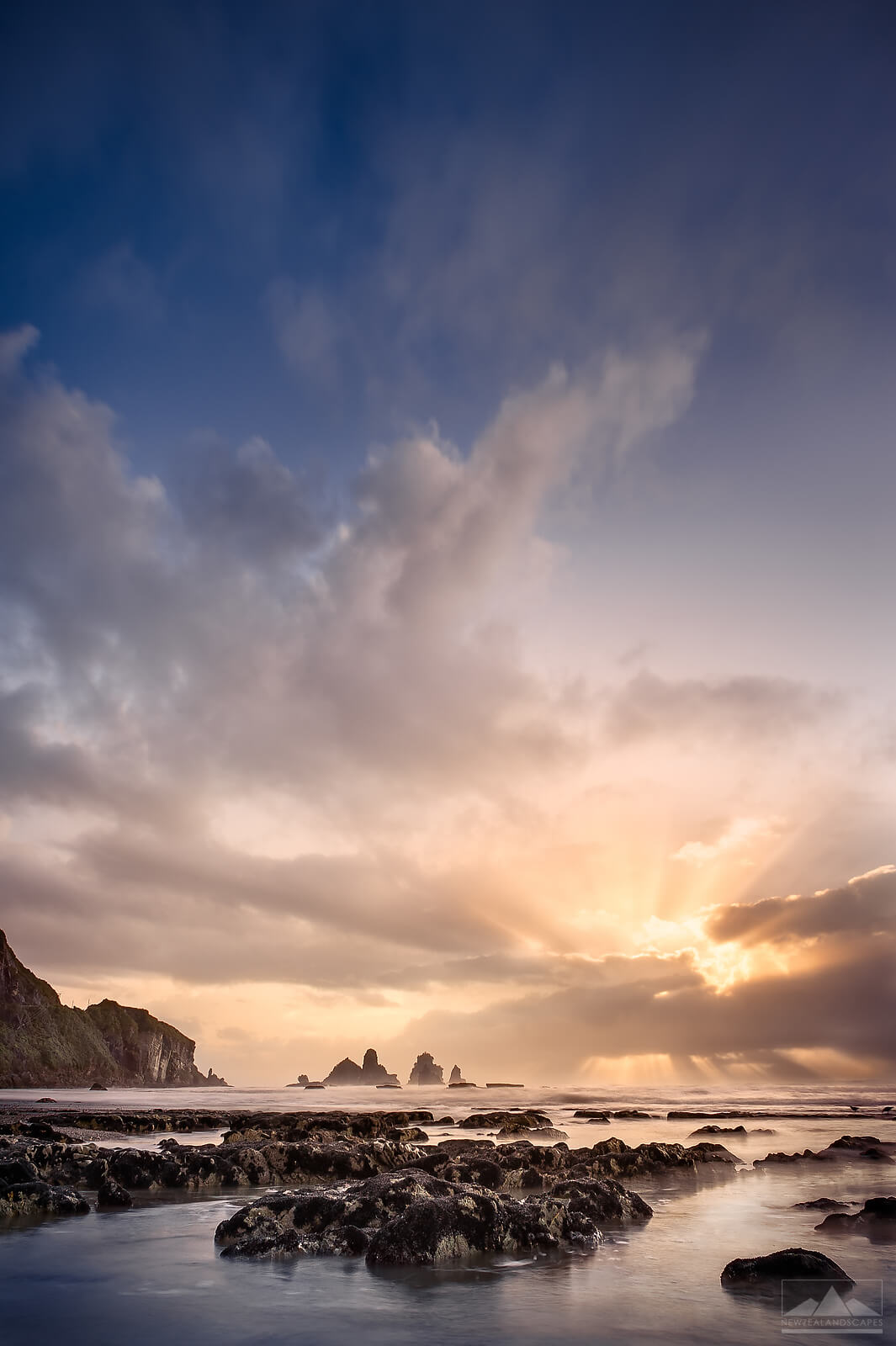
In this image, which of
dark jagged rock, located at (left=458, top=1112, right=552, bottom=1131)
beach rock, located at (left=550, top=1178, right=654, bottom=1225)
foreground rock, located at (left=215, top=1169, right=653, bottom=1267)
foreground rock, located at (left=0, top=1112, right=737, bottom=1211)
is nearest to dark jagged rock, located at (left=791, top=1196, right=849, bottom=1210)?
beach rock, located at (left=550, top=1178, right=654, bottom=1225)

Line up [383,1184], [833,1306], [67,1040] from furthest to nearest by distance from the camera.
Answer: [67,1040]
[383,1184]
[833,1306]

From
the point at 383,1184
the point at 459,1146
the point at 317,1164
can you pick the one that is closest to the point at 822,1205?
the point at 383,1184

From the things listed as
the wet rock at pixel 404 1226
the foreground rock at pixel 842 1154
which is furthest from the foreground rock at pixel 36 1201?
the foreground rock at pixel 842 1154

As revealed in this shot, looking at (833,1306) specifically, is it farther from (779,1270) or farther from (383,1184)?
(383,1184)

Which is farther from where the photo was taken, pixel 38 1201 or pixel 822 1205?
pixel 822 1205

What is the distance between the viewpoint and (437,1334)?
24.3 feet

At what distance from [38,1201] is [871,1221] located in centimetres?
1598

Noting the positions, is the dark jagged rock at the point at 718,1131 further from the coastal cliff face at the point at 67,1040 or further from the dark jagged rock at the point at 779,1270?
the coastal cliff face at the point at 67,1040

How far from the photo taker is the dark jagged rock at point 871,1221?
12.9 m

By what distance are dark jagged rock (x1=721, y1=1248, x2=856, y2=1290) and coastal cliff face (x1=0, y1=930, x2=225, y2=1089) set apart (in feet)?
453

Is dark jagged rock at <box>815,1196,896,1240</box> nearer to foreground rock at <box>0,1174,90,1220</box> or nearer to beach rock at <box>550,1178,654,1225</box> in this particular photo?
beach rock at <box>550,1178,654,1225</box>

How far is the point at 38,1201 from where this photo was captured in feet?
47.2

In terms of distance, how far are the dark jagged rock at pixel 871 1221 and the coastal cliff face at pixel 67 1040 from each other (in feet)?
447

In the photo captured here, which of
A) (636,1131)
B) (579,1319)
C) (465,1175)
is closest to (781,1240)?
(579,1319)
